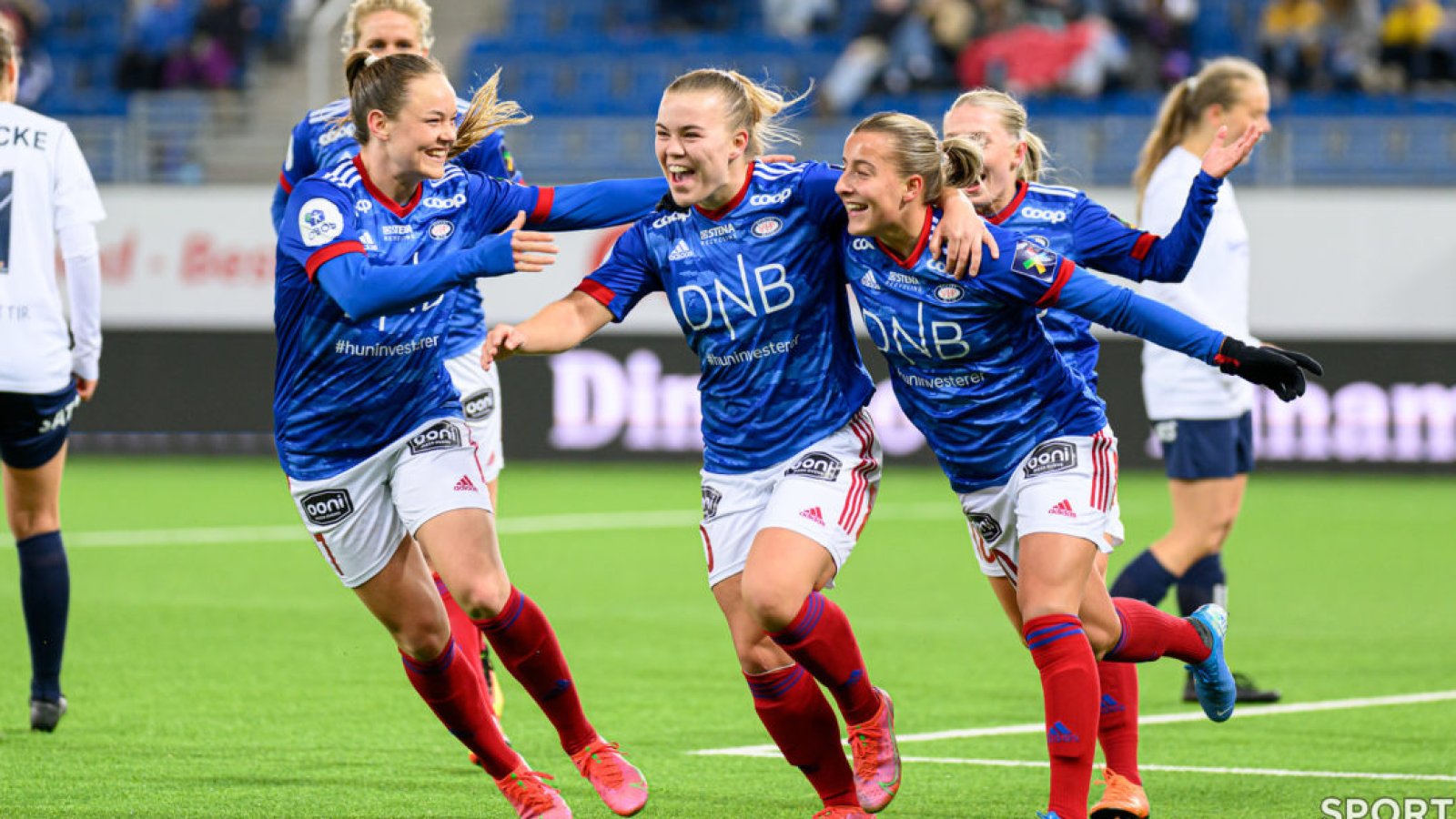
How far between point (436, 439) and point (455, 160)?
1230mm

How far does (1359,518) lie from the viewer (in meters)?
13.9

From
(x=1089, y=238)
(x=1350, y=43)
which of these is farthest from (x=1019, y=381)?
(x=1350, y=43)

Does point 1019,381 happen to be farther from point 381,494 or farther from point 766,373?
point 381,494

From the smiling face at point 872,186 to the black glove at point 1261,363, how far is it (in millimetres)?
861

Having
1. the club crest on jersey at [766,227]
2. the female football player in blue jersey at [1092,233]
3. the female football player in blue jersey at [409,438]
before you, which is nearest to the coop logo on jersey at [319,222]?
the female football player in blue jersey at [409,438]

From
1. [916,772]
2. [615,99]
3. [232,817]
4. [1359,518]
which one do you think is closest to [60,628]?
[232,817]

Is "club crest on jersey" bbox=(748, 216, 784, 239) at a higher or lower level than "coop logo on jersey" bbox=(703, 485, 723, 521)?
higher

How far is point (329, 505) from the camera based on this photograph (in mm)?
5496

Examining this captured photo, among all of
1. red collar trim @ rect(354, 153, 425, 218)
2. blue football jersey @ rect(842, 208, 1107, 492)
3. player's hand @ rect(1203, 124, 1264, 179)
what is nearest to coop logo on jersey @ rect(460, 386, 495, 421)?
red collar trim @ rect(354, 153, 425, 218)

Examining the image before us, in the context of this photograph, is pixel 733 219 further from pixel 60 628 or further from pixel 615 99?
pixel 615 99

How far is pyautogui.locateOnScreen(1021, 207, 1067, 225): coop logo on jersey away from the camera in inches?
220

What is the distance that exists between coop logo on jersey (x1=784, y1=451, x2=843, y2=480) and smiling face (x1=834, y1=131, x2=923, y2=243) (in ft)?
1.92

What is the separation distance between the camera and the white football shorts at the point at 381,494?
17.9 ft

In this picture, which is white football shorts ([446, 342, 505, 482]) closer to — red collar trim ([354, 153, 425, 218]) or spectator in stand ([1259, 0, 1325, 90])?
red collar trim ([354, 153, 425, 218])
